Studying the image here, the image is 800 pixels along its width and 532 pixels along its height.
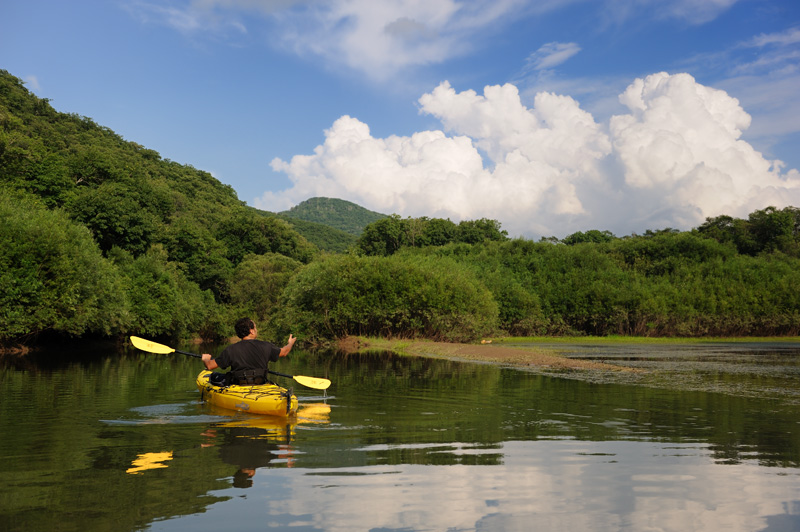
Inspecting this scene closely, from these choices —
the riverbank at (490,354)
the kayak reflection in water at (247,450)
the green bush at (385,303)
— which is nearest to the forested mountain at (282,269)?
the green bush at (385,303)

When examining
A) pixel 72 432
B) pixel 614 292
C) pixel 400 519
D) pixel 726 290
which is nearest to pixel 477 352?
pixel 72 432

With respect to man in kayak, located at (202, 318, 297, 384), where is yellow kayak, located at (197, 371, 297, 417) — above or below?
below

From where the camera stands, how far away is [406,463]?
886 centimetres

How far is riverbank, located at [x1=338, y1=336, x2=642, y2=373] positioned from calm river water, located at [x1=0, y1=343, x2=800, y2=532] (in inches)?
421

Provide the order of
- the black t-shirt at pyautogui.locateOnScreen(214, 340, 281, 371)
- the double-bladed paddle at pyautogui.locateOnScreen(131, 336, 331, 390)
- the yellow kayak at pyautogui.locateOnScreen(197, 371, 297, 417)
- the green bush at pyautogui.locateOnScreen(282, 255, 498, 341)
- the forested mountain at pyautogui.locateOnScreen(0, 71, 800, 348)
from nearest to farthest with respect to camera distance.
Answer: the yellow kayak at pyautogui.locateOnScreen(197, 371, 297, 417), the black t-shirt at pyautogui.locateOnScreen(214, 340, 281, 371), the double-bladed paddle at pyautogui.locateOnScreen(131, 336, 331, 390), the forested mountain at pyautogui.locateOnScreen(0, 71, 800, 348), the green bush at pyautogui.locateOnScreen(282, 255, 498, 341)

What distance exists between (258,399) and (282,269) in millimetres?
74373

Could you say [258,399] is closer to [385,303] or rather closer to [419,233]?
[385,303]

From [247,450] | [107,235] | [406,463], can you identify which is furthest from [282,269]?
[406,463]

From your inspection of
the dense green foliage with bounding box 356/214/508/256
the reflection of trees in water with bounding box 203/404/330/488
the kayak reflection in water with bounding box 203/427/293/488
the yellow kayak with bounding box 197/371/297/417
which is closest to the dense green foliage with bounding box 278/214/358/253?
the dense green foliage with bounding box 356/214/508/256

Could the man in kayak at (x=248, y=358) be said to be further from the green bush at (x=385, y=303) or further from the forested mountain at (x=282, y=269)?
the green bush at (x=385, y=303)

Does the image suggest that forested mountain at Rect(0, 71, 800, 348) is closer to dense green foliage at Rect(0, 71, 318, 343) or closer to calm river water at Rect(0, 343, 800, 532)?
dense green foliage at Rect(0, 71, 318, 343)

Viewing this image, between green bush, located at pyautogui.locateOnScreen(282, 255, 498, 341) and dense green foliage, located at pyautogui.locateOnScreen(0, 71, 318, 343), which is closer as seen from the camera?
dense green foliage, located at pyautogui.locateOnScreen(0, 71, 318, 343)

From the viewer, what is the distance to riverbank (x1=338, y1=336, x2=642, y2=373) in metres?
27.9

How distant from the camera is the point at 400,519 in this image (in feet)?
20.7
